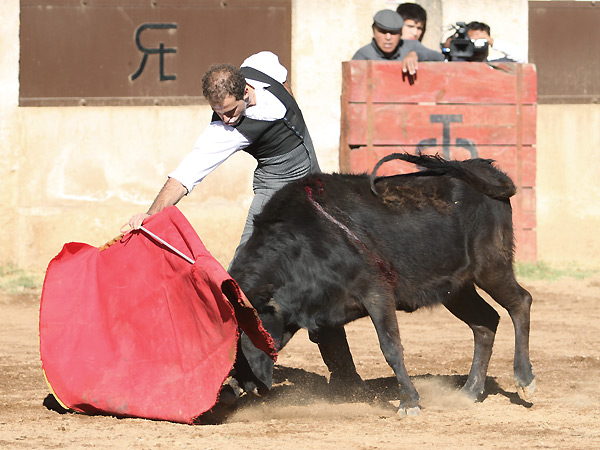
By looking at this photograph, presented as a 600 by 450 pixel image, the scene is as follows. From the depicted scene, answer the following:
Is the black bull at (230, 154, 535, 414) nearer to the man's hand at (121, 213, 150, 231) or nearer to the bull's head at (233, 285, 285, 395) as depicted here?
the bull's head at (233, 285, 285, 395)

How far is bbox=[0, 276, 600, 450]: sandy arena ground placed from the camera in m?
4.75

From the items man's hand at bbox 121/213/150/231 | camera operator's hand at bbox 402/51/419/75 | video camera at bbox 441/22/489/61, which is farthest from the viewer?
video camera at bbox 441/22/489/61

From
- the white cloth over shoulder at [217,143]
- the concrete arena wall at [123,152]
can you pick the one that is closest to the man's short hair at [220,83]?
the white cloth over shoulder at [217,143]

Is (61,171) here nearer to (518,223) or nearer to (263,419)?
(518,223)

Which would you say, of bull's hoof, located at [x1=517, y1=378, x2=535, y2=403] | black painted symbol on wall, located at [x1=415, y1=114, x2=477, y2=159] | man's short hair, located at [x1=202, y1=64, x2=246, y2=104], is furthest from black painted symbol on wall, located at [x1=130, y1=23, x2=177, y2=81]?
bull's hoof, located at [x1=517, y1=378, x2=535, y2=403]

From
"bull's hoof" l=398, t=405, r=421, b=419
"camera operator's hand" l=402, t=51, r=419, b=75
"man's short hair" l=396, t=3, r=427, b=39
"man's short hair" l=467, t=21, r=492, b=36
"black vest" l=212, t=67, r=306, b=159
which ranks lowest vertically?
"bull's hoof" l=398, t=405, r=421, b=419

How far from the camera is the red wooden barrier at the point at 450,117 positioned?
1055 cm

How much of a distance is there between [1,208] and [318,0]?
382cm

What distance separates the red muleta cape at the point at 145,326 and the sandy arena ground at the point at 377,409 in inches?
5.4

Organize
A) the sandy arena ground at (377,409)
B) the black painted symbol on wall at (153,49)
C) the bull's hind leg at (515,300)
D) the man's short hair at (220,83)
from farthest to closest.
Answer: the black painted symbol on wall at (153,49)
the bull's hind leg at (515,300)
the man's short hair at (220,83)
the sandy arena ground at (377,409)

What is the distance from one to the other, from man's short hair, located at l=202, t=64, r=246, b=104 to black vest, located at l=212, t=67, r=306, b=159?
0.82ft

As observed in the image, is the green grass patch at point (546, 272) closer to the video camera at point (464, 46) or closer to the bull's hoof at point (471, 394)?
the video camera at point (464, 46)

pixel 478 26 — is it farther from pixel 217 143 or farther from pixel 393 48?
pixel 217 143

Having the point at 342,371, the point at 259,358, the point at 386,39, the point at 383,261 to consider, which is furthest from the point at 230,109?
the point at 386,39
